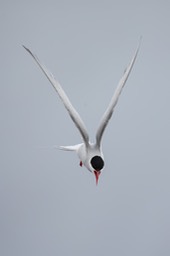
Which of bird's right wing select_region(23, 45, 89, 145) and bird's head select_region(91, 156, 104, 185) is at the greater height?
bird's right wing select_region(23, 45, 89, 145)

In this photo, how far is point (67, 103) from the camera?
12.1m

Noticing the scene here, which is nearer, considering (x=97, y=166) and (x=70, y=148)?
(x=97, y=166)

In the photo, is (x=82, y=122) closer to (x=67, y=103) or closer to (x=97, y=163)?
(x=67, y=103)

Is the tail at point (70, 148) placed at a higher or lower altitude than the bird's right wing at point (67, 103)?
lower

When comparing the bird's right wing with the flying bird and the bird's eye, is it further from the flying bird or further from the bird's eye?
the bird's eye

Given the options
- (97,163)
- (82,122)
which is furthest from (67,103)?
(97,163)

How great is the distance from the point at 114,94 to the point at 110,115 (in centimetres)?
39

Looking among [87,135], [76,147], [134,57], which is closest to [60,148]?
[76,147]

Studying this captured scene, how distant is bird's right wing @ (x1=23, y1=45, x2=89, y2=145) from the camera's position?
1205 cm

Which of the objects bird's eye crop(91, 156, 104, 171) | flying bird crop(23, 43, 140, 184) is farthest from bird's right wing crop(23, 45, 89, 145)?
bird's eye crop(91, 156, 104, 171)

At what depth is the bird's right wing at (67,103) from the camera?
12.1m

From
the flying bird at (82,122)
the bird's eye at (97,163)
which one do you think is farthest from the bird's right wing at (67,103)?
the bird's eye at (97,163)

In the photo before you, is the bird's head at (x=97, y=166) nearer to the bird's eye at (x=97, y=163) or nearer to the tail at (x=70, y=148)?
the bird's eye at (x=97, y=163)

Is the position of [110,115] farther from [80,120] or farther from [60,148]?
[60,148]
